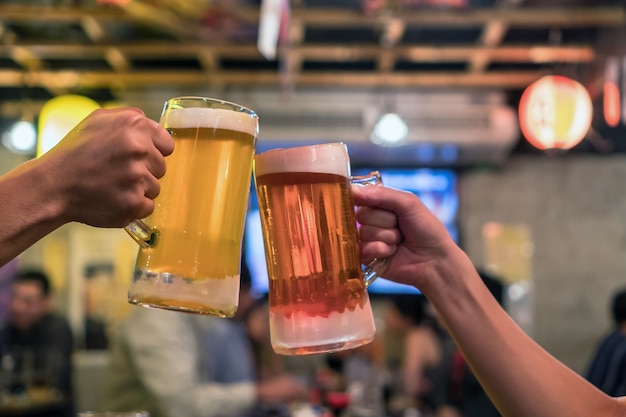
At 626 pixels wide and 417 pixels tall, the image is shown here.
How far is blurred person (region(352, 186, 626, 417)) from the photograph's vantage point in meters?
1.17

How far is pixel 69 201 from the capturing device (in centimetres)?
83

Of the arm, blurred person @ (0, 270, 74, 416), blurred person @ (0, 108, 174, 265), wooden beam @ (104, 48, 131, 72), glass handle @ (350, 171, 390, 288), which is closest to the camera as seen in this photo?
blurred person @ (0, 108, 174, 265)

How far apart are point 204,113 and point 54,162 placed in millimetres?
237

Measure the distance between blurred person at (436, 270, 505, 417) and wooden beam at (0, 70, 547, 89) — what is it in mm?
2862

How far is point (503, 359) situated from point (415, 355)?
467cm

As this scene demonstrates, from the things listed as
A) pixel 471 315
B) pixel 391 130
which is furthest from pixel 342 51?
pixel 471 315

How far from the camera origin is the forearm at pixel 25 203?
81 cm

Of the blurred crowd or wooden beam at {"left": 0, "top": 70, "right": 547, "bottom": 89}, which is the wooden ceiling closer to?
wooden beam at {"left": 0, "top": 70, "right": 547, "bottom": 89}

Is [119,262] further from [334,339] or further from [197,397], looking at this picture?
[334,339]

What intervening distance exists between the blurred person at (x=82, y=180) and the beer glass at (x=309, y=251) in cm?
25

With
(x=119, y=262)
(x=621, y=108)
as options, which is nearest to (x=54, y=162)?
(x=621, y=108)

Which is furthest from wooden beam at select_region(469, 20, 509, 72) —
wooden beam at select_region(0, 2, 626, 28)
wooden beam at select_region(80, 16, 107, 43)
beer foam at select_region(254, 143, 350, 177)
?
beer foam at select_region(254, 143, 350, 177)

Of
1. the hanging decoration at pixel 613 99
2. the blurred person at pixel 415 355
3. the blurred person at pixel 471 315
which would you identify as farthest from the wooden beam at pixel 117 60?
the blurred person at pixel 471 315

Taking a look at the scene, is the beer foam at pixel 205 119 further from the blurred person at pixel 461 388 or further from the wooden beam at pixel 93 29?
the wooden beam at pixel 93 29
